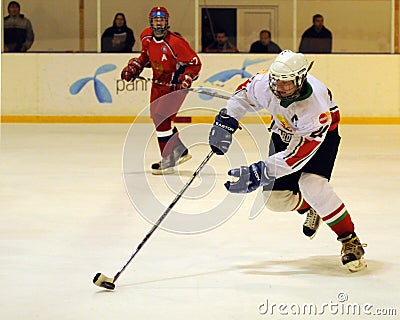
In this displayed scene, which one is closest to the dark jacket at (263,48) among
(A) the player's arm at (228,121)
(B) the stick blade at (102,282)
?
(A) the player's arm at (228,121)

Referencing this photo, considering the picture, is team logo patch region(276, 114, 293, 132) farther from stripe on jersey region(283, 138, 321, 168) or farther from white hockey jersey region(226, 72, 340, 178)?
stripe on jersey region(283, 138, 321, 168)

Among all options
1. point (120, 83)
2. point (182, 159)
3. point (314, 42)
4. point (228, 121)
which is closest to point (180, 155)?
point (182, 159)

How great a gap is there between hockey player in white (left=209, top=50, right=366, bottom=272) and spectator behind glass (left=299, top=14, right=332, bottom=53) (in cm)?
669

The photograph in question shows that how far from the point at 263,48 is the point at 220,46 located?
18.5 inches

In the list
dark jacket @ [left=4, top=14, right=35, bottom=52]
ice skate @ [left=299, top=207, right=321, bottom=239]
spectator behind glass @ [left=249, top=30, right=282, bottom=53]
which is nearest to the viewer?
ice skate @ [left=299, top=207, right=321, bottom=239]

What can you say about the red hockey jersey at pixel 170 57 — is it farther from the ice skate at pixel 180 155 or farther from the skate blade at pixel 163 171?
the skate blade at pixel 163 171

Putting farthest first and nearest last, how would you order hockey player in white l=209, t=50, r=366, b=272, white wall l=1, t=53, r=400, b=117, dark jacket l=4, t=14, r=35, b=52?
dark jacket l=4, t=14, r=35, b=52, white wall l=1, t=53, r=400, b=117, hockey player in white l=209, t=50, r=366, b=272

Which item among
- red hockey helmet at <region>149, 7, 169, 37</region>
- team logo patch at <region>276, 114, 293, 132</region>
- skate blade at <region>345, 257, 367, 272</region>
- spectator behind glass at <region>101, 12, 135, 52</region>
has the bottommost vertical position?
skate blade at <region>345, 257, 367, 272</region>

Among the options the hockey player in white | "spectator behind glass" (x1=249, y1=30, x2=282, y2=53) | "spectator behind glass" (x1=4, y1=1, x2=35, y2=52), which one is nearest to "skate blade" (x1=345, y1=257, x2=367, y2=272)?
the hockey player in white

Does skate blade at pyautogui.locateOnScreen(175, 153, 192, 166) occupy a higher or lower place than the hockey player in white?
lower

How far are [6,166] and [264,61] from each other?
13.6ft

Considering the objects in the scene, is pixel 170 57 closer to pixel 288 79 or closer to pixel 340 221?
pixel 340 221

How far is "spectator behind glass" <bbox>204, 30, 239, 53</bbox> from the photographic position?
1055 centimetres

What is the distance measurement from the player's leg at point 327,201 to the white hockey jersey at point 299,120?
13cm
